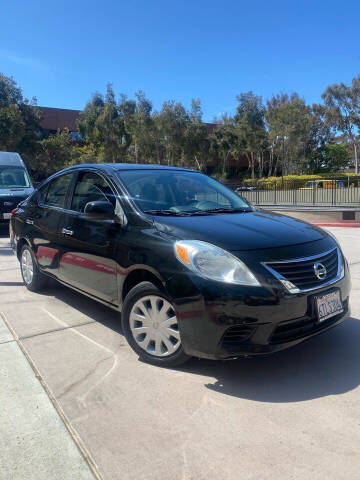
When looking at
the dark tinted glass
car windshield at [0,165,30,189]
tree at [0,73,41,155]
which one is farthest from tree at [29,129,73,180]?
the dark tinted glass

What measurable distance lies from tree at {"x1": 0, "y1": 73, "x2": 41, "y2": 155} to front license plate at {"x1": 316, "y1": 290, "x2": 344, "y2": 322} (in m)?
29.3

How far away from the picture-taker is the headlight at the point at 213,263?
108 inches

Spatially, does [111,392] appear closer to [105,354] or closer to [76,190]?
[105,354]

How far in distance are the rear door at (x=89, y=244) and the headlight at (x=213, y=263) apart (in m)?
0.86

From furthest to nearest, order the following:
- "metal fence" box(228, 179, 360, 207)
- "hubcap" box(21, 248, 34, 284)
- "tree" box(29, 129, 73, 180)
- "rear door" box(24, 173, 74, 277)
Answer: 1. "tree" box(29, 129, 73, 180)
2. "metal fence" box(228, 179, 360, 207)
3. "hubcap" box(21, 248, 34, 284)
4. "rear door" box(24, 173, 74, 277)

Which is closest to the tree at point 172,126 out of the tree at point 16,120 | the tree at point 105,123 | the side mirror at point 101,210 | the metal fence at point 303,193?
the tree at point 105,123

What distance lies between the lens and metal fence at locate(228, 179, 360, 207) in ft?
54.2

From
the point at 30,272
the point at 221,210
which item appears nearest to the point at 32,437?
the point at 221,210

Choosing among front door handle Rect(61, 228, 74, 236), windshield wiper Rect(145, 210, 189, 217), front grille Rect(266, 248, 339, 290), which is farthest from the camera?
front door handle Rect(61, 228, 74, 236)

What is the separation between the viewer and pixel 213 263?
2.82 m

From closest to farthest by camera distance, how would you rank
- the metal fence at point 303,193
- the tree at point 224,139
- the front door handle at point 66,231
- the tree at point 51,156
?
the front door handle at point 66,231, the metal fence at point 303,193, the tree at point 51,156, the tree at point 224,139

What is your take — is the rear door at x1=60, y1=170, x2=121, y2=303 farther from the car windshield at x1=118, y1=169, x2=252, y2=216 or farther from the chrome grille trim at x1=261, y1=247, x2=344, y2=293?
the chrome grille trim at x1=261, y1=247, x2=344, y2=293

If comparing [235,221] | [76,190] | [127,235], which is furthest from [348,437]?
[76,190]

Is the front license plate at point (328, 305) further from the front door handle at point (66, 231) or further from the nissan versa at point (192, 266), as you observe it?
the front door handle at point (66, 231)
